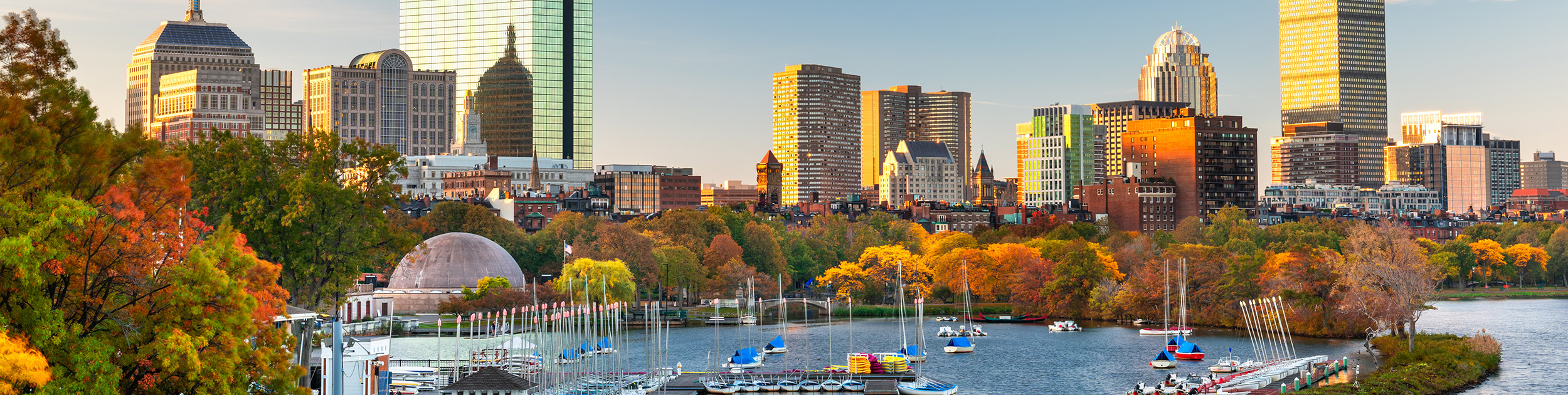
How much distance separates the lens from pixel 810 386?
255ft

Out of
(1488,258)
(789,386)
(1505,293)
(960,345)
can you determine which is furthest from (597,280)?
(1488,258)

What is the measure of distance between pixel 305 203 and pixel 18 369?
33.8 meters

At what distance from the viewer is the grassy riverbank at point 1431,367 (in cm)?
6919

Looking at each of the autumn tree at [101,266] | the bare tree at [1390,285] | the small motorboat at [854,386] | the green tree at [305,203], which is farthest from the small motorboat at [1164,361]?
the autumn tree at [101,266]

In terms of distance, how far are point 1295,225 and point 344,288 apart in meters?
155

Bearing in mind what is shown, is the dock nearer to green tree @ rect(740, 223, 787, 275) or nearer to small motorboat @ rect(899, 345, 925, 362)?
small motorboat @ rect(899, 345, 925, 362)

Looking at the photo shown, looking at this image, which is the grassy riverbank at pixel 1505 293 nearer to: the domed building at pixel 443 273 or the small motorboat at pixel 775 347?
the small motorboat at pixel 775 347

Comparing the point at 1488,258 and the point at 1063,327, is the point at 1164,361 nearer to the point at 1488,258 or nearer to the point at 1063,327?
the point at 1063,327

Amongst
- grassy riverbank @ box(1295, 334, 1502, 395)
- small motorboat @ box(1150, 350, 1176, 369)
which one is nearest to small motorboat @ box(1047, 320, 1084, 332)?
small motorboat @ box(1150, 350, 1176, 369)

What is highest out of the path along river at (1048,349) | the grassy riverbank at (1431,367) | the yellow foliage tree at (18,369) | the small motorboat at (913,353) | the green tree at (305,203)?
the green tree at (305,203)

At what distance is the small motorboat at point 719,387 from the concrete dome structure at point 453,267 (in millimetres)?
56562

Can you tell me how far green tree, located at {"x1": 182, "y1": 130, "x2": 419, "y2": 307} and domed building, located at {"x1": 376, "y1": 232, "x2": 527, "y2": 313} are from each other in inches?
2520

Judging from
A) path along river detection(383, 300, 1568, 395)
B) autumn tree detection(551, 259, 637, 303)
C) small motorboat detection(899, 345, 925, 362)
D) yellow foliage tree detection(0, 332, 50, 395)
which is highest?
yellow foliage tree detection(0, 332, 50, 395)

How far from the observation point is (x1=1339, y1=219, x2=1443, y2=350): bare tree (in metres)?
88.5
